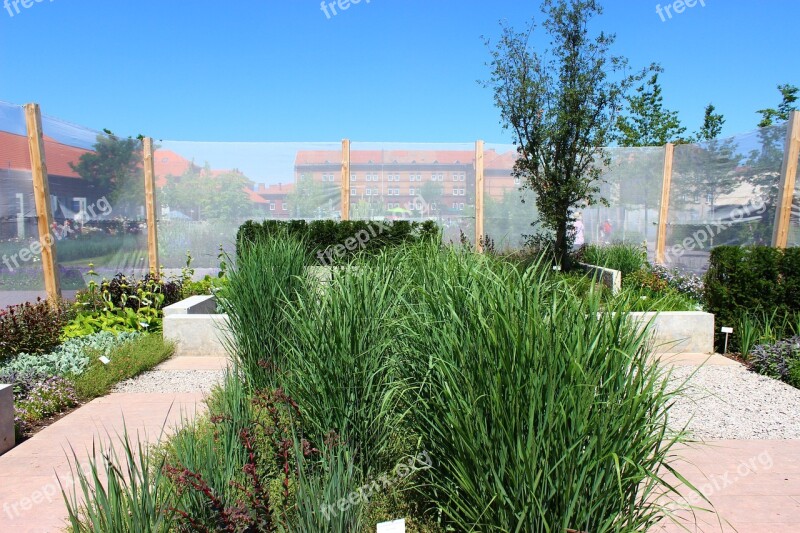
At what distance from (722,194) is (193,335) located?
8.39 m

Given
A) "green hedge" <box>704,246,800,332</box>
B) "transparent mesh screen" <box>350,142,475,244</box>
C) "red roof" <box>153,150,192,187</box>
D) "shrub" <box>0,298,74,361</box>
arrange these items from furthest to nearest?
"transparent mesh screen" <box>350,142,475,244</box>
"red roof" <box>153,150,192,187</box>
"green hedge" <box>704,246,800,332</box>
"shrub" <box>0,298,74,361</box>

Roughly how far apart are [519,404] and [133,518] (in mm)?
1387

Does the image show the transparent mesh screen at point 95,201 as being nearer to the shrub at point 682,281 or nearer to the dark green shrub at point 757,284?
the dark green shrub at point 757,284

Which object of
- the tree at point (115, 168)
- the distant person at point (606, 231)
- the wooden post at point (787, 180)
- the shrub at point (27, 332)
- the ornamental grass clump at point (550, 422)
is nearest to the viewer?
the ornamental grass clump at point (550, 422)

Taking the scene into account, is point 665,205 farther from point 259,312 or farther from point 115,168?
point 115,168

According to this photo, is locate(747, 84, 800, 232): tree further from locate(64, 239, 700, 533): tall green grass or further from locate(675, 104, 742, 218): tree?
locate(64, 239, 700, 533): tall green grass

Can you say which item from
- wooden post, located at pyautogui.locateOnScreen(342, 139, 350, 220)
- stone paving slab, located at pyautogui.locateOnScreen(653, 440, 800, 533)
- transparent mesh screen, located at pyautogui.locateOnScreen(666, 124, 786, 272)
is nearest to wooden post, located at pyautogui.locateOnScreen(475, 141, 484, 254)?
wooden post, located at pyautogui.locateOnScreen(342, 139, 350, 220)

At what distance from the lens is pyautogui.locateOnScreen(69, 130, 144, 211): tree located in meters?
8.34

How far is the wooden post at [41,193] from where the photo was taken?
6.84m

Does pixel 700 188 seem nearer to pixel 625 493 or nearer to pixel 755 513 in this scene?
pixel 755 513

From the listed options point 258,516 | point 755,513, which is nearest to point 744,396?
point 755,513

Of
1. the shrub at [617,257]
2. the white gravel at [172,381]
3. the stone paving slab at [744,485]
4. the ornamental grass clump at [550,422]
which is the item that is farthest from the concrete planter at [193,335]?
the shrub at [617,257]

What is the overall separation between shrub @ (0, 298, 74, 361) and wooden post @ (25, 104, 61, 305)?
46.0 inches

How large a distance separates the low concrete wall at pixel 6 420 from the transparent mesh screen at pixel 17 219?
3383mm
